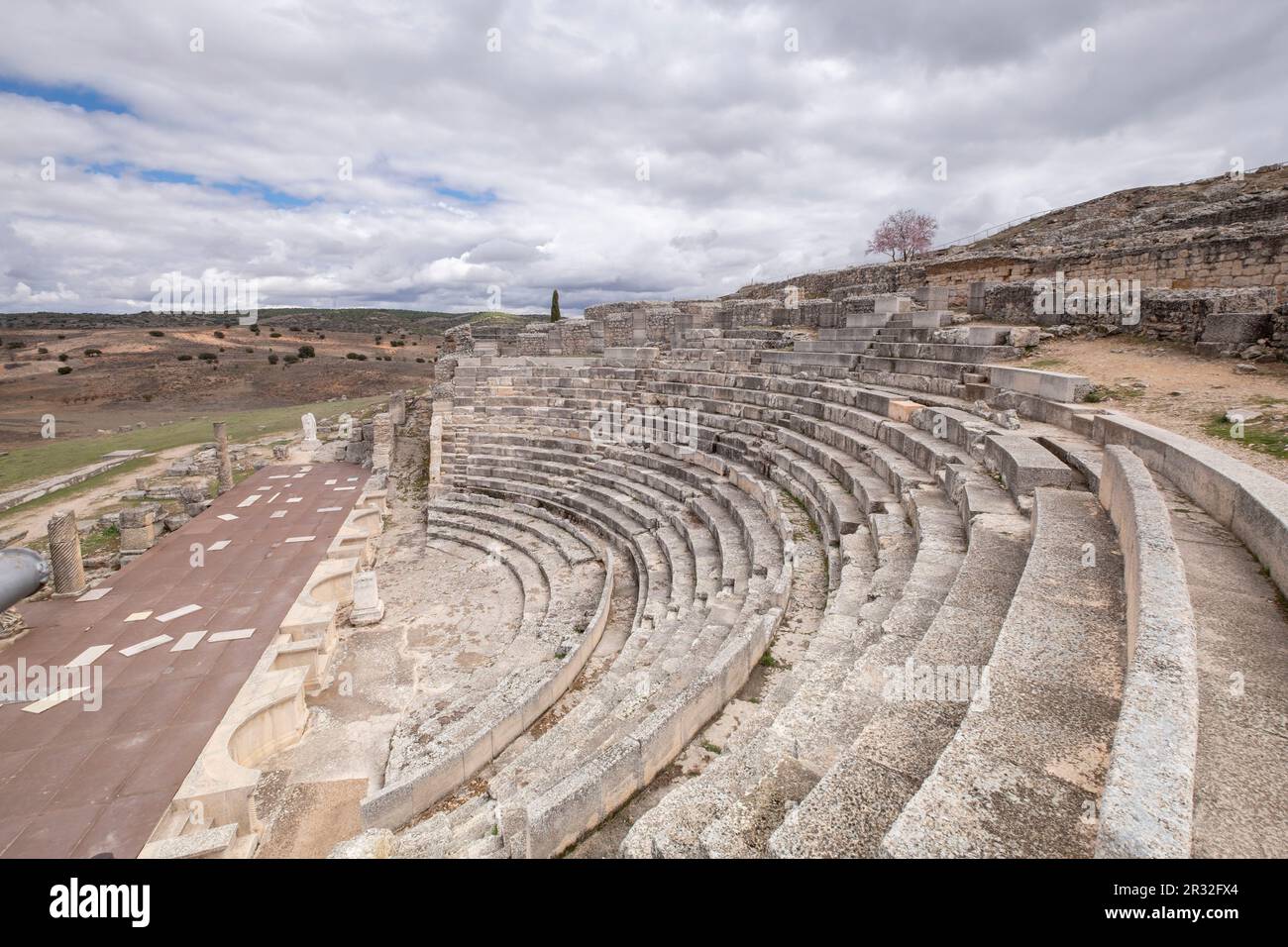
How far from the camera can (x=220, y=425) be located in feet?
55.4

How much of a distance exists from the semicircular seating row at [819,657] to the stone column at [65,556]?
282 inches

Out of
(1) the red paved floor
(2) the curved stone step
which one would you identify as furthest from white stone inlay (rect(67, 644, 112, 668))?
(2) the curved stone step

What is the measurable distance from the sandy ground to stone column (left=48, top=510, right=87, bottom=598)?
1634 cm

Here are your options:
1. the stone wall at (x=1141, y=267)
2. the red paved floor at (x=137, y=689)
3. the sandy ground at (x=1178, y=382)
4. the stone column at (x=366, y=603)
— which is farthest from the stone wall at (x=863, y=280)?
the red paved floor at (x=137, y=689)

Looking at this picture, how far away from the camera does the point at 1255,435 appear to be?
234 inches

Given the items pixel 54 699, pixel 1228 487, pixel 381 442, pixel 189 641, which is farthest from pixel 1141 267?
pixel 381 442

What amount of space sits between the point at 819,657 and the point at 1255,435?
5569 mm

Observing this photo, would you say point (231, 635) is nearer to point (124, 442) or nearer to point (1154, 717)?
point (1154, 717)

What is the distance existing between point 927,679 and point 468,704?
5.31 meters

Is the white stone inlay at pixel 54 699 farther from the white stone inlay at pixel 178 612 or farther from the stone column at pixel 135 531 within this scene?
the stone column at pixel 135 531

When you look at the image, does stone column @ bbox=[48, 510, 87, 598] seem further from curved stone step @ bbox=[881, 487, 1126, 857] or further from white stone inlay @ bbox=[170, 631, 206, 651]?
curved stone step @ bbox=[881, 487, 1126, 857]

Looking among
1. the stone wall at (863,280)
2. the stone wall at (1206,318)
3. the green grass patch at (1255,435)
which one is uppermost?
the stone wall at (863,280)

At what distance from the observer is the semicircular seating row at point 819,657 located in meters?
2.34
